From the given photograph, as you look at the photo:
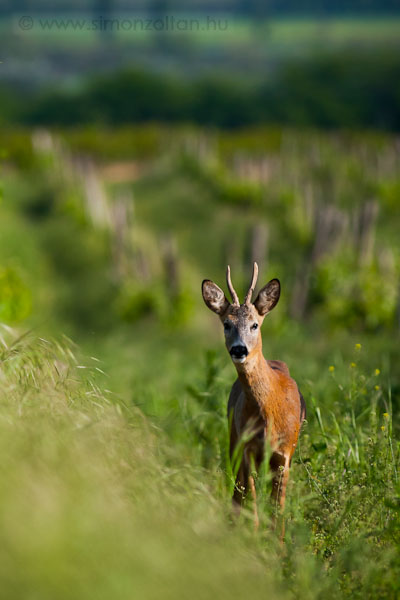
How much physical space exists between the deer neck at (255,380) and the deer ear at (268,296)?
21 centimetres

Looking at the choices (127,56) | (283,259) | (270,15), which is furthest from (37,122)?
(283,259)

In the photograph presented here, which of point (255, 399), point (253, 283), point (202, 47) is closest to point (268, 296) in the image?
point (253, 283)

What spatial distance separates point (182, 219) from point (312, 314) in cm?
998

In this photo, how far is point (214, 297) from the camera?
4387 millimetres

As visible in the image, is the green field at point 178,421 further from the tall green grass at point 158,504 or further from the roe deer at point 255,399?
the roe deer at point 255,399

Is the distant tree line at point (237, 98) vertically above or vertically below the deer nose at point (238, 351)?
below

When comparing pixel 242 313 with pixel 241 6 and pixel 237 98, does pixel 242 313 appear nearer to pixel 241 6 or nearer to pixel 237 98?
pixel 237 98

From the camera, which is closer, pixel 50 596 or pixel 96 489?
pixel 50 596

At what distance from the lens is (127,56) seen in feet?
260

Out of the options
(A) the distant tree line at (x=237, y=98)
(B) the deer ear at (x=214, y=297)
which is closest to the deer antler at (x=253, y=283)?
(B) the deer ear at (x=214, y=297)

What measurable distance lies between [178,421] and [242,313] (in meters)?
1.59

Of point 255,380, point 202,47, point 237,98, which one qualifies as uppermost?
point 255,380

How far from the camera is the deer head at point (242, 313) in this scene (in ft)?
13.8

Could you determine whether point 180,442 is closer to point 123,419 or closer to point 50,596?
point 123,419
